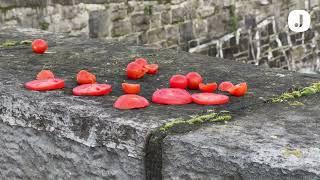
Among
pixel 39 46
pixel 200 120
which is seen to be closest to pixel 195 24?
pixel 39 46

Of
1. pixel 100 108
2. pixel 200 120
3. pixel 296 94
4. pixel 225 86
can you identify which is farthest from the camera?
pixel 225 86

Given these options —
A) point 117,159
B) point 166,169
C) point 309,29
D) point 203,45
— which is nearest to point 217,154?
point 166,169

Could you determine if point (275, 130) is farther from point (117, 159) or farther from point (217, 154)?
point (117, 159)

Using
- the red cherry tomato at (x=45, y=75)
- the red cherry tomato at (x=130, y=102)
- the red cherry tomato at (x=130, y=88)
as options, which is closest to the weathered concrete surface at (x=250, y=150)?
the red cherry tomato at (x=130, y=102)

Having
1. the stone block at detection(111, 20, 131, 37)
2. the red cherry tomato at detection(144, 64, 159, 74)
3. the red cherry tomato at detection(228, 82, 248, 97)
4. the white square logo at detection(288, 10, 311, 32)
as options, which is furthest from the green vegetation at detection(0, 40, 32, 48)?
the white square logo at detection(288, 10, 311, 32)

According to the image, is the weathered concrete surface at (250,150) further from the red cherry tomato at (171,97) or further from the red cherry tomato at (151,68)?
the red cherry tomato at (151,68)

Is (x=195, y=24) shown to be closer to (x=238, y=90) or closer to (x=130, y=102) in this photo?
(x=238, y=90)

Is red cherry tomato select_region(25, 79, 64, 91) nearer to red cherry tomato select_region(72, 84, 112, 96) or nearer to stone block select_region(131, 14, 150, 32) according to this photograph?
red cherry tomato select_region(72, 84, 112, 96)
